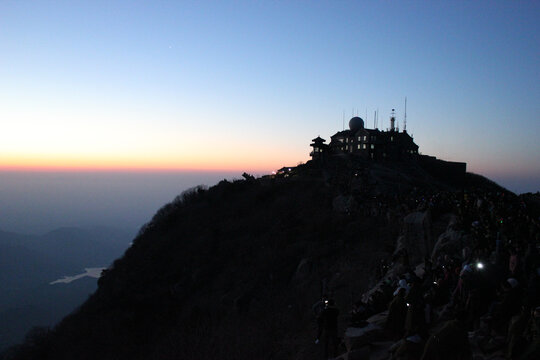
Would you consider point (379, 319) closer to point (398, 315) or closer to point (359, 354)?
point (398, 315)

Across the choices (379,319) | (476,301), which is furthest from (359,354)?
(476,301)

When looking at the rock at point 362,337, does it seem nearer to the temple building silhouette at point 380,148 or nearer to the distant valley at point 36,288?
the temple building silhouette at point 380,148

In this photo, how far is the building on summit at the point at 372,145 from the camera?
2233 inches

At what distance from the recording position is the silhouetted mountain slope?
1834 cm

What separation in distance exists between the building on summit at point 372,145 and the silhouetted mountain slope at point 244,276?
41.9 feet

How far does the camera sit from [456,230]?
50.2 ft

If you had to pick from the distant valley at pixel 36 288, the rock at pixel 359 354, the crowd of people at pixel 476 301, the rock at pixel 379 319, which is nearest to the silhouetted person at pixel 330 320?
the crowd of people at pixel 476 301

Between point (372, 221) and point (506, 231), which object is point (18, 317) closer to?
point (372, 221)

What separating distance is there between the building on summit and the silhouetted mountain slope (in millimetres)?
12784

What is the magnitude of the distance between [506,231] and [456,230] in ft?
9.36

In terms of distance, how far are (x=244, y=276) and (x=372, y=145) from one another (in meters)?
37.0

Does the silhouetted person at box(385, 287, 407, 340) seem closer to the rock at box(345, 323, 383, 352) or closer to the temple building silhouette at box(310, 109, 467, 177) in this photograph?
the rock at box(345, 323, 383, 352)

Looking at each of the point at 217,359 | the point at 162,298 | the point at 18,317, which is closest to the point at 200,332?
the point at 217,359

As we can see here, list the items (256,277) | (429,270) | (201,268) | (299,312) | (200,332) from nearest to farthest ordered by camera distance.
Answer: (429,270), (299,312), (200,332), (256,277), (201,268)
